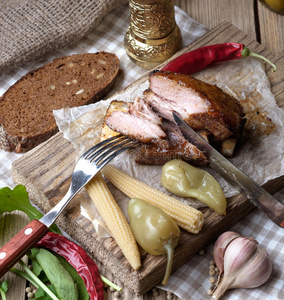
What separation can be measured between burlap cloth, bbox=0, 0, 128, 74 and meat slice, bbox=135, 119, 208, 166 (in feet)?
5.60

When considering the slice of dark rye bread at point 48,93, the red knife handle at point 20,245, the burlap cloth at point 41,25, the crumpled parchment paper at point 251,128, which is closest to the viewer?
the red knife handle at point 20,245

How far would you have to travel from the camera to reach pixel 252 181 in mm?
2975

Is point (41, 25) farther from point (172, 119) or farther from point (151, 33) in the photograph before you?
point (172, 119)

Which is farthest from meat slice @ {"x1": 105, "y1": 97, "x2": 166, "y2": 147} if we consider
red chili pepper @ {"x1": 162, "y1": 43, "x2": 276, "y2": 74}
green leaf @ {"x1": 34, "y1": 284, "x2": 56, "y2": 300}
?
green leaf @ {"x1": 34, "y1": 284, "x2": 56, "y2": 300}

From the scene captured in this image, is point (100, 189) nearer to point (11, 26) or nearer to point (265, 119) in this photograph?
point (265, 119)

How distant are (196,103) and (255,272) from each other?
115 cm

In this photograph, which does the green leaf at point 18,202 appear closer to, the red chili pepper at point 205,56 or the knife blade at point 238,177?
the knife blade at point 238,177

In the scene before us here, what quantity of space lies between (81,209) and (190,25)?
236 cm

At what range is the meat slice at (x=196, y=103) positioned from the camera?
10.6 ft

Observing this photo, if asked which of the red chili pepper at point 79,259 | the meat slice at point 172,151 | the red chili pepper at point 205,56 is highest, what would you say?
the red chili pepper at point 205,56

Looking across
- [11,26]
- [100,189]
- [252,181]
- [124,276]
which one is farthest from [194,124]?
[11,26]

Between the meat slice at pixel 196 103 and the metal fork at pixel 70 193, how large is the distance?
38cm

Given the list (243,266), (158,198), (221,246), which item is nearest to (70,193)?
(158,198)

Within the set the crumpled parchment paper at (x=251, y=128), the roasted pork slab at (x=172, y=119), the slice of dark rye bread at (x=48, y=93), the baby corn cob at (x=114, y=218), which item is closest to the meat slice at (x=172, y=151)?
the roasted pork slab at (x=172, y=119)
